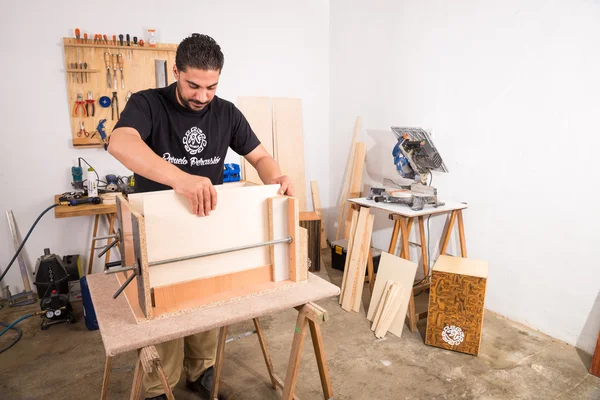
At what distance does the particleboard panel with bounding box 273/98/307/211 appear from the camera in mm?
4184

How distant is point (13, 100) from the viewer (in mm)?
3061

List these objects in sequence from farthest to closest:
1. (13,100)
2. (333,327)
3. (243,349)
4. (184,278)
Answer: (13,100)
(333,327)
(243,349)
(184,278)

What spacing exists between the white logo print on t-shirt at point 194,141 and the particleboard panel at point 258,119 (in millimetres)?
2261

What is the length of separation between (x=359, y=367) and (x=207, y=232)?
4.81 ft

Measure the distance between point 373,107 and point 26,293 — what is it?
11.4ft

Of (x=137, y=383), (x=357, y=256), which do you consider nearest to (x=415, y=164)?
(x=357, y=256)

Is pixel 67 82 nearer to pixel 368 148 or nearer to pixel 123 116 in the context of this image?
pixel 123 116

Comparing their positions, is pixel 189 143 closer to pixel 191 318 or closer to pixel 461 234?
pixel 191 318

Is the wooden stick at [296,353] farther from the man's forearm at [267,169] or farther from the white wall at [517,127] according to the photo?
the white wall at [517,127]

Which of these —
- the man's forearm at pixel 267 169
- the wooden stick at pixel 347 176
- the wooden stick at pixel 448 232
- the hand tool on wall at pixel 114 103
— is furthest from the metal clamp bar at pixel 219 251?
the wooden stick at pixel 347 176

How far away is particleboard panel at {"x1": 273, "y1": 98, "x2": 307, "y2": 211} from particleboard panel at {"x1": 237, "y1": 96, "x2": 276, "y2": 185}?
0.06 meters

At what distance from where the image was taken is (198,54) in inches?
58.7

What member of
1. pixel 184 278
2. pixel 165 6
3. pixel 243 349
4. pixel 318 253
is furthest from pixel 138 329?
pixel 165 6

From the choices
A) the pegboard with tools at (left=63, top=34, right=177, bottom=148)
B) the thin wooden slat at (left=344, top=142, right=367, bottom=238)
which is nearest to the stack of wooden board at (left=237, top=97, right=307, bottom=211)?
the thin wooden slat at (left=344, top=142, right=367, bottom=238)
